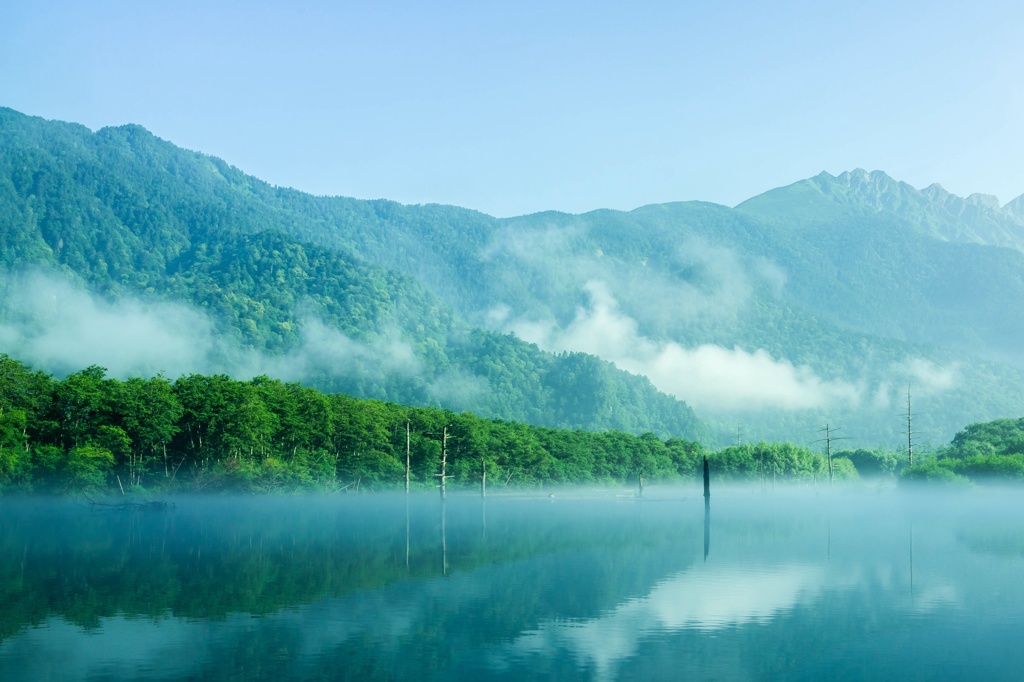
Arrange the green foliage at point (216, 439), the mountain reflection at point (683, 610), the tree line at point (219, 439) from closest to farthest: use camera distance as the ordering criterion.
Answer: the mountain reflection at point (683, 610) < the green foliage at point (216, 439) < the tree line at point (219, 439)

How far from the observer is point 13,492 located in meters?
79.7

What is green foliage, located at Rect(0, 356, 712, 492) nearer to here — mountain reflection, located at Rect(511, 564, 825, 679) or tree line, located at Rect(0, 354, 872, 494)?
tree line, located at Rect(0, 354, 872, 494)

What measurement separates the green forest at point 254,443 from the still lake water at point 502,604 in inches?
872

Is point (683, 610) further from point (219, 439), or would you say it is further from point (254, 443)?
point (219, 439)

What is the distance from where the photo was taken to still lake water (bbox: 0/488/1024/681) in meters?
23.2

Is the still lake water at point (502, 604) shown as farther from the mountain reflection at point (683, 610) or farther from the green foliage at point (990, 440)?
the green foliage at point (990, 440)

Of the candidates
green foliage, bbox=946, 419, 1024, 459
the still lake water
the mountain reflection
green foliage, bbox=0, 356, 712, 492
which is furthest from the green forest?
the mountain reflection

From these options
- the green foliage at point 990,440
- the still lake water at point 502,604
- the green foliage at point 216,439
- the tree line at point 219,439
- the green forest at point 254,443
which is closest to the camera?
the still lake water at point 502,604

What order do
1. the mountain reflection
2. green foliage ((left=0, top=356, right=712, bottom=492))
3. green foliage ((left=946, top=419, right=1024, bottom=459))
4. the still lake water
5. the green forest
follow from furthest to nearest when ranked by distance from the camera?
1. green foliage ((left=946, top=419, right=1024, bottom=459))
2. the green forest
3. green foliage ((left=0, top=356, right=712, bottom=492))
4. the mountain reflection
5. the still lake water

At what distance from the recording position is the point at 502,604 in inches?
1251

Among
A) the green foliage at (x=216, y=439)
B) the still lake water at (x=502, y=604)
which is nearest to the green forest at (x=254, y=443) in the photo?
the green foliage at (x=216, y=439)

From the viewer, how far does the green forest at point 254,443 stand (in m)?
84.0

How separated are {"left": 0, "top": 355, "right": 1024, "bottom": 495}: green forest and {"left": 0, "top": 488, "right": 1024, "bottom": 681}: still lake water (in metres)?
22.1

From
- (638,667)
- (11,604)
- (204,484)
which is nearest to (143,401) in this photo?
(204,484)
